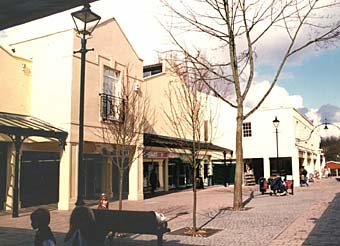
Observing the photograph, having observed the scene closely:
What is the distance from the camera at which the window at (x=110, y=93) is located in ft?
62.6

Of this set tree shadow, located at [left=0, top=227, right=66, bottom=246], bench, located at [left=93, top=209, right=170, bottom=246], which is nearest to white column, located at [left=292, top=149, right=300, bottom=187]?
tree shadow, located at [left=0, top=227, right=66, bottom=246]

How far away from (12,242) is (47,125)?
7751mm

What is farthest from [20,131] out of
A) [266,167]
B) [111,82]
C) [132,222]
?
[266,167]

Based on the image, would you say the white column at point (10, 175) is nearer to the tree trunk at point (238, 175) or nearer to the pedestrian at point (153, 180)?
the tree trunk at point (238, 175)

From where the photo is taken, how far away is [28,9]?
13.2 ft

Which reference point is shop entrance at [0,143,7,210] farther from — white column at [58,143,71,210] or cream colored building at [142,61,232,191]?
cream colored building at [142,61,232,191]

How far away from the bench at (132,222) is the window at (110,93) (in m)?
10.5

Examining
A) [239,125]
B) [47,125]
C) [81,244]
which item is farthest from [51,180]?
[81,244]

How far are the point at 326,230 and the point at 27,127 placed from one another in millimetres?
10267

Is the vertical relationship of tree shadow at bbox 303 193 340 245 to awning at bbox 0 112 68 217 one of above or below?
below

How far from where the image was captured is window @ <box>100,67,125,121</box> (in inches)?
751

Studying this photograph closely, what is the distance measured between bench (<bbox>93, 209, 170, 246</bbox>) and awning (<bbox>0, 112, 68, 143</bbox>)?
733 cm

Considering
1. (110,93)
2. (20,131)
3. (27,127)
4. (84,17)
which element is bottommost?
(20,131)

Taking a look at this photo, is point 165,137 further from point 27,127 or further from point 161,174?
point 27,127
